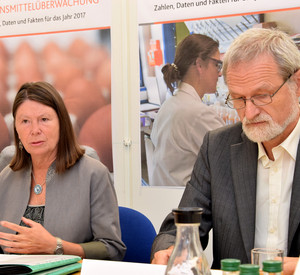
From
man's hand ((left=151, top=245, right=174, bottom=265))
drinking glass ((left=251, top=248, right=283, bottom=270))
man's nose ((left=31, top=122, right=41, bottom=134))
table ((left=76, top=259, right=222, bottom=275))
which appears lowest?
man's hand ((left=151, top=245, right=174, bottom=265))

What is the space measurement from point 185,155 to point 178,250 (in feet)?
8.01

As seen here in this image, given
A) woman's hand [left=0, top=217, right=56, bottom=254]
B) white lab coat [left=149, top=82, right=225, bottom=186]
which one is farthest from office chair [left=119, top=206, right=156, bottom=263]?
white lab coat [left=149, top=82, right=225, bottom=186]

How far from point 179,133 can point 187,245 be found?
249 cm

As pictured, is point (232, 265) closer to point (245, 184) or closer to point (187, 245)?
point (187, 245)

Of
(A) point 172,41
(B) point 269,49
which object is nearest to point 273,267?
(B) point 269,49

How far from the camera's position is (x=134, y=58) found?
3637mm

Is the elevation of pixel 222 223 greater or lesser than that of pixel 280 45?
lesser

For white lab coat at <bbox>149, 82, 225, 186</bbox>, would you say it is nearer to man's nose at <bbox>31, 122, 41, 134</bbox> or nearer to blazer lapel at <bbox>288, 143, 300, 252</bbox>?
man's nose at <bbox>31, 122, 41, 134</bbox>

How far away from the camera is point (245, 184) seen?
2.07 m

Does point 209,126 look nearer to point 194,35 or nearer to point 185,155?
point 185,155

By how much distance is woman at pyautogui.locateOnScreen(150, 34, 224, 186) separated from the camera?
3.42m

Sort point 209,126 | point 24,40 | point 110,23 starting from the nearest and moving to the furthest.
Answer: point 209,126 → point 110,23 → point 24,40

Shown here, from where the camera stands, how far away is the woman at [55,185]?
Answer: 7.89 ft

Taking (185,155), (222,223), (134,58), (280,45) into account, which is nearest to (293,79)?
(280,45)
